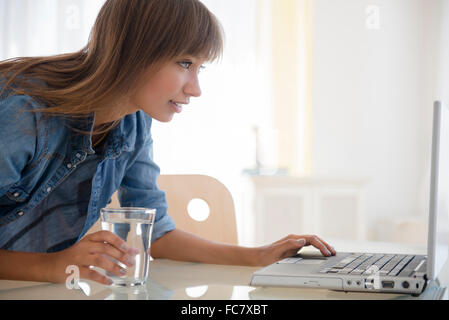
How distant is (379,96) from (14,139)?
3.33 meters

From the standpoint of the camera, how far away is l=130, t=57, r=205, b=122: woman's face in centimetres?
88

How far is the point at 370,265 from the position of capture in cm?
71

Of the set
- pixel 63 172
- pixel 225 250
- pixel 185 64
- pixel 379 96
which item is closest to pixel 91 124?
pixel 63 172

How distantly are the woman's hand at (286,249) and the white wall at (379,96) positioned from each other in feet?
9.39

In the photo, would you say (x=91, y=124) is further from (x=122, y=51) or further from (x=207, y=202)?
(x=207, y=202)

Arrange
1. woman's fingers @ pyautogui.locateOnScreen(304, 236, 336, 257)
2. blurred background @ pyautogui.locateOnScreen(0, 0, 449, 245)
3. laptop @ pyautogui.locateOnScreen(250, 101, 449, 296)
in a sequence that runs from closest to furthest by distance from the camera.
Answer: laptop @ pyautogui.locateOnScreen(250, 101, 449, 296)
woman's fingers @ pyautogui.locateOnScreen(304, 236, 336, 257)
blurred background @ pyautogui.locateOnScreen(0, 0, 449, 245)

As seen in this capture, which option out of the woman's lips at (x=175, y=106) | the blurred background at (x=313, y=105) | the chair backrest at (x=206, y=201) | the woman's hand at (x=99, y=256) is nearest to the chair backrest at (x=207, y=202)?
the chair backrest at (x=206, y=201)

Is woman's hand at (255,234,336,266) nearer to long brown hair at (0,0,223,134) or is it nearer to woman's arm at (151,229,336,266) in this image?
woman's arm at (151,229,336,266)

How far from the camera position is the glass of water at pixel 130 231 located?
24.9 inches

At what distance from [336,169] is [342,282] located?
3149 mm

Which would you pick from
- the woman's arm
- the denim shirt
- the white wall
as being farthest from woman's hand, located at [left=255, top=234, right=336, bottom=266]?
the white wall

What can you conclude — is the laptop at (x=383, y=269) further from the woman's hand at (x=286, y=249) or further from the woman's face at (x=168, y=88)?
the woman's face at (x=168, y=88)

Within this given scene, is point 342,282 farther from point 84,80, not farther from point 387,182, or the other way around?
point 387,182
